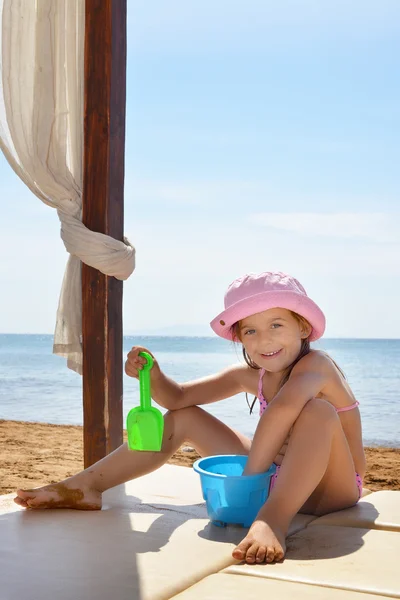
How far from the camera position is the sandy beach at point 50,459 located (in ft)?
12.3

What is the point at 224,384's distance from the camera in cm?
222

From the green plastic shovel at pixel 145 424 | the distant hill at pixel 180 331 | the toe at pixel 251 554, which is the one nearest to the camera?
the toe at pixel 251 554

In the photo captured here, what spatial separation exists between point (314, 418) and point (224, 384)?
54 cm

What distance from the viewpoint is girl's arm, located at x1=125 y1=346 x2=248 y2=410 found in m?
2.10

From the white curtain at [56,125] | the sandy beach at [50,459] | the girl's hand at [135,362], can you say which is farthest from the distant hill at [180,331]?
the girl's hand at [135,362]

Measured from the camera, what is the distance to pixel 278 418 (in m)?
1.73

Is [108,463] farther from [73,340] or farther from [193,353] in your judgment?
[193,353]

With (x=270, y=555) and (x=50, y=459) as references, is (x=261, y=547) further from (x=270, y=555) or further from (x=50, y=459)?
(x=50, y=459)

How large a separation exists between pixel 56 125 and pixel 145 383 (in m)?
1.28

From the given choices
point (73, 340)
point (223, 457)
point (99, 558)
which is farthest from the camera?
point (73, 340)

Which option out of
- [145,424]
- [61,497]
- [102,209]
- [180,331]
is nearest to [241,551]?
[145,424]

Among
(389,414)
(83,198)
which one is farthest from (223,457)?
(389,414)

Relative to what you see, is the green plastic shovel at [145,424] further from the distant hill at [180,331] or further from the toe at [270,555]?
the distant hill at [180,331]

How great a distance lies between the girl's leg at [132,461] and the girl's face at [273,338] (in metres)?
0.28
